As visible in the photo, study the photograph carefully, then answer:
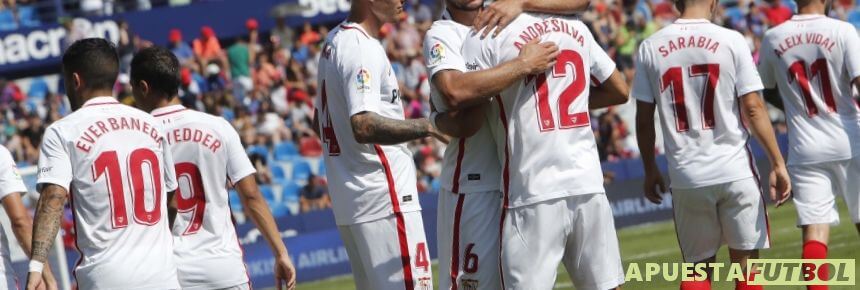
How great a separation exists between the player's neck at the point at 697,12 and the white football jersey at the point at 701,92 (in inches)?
1.6

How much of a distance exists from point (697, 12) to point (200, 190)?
3054 mm

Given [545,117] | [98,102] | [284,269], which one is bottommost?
[284,269]

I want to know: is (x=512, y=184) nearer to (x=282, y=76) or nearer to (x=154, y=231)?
(x=154, y=231)

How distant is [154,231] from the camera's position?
6867mm

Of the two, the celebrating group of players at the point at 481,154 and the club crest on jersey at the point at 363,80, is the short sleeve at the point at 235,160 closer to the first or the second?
the celebrating group of players at the point at 481,154

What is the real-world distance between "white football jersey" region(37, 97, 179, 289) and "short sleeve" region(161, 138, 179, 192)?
Result: 0.19 ft

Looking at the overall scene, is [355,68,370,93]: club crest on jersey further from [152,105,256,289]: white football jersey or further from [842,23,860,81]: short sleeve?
[842,23,860,81]: short sleeve

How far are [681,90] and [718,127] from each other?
12.0 inches

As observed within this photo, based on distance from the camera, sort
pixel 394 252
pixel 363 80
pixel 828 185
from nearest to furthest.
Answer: pixel 363 80
pixel 394 252
pixel 828 185

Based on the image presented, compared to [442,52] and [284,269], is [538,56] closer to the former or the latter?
[442,52]

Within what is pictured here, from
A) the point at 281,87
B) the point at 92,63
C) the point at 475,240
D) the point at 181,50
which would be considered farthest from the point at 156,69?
the point at 181,50

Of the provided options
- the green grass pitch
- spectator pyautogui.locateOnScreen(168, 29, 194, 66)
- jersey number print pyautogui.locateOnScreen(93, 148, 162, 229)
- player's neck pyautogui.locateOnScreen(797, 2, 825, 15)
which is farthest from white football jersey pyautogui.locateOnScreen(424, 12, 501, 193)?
spectator pyautogui.locateOnScreen(168, 29, 194, 66)

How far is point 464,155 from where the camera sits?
703 centimetres

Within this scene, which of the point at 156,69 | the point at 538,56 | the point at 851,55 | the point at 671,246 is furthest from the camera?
the point at 671,246
